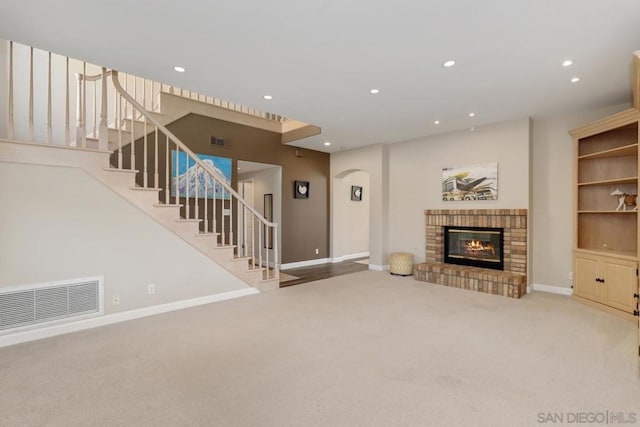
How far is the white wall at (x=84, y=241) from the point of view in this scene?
2.89m

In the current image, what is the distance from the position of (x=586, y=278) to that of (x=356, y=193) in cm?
518

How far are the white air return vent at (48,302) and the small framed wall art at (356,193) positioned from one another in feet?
19.9

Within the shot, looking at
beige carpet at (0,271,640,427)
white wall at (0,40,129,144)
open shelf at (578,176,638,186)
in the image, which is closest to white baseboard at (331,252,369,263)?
beige carpet at (0,271,640,427)

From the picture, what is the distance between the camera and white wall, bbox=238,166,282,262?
6680 mm

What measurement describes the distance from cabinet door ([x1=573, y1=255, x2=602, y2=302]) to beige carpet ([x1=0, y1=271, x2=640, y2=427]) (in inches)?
17.0

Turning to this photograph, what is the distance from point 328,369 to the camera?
236 cm

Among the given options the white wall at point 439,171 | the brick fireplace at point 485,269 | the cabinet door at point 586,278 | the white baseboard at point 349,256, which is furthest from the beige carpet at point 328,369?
the white baseboard at point 349,256

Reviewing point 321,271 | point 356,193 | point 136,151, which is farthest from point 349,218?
point 136,151

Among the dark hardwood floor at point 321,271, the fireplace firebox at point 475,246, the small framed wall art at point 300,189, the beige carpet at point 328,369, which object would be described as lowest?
the beige carpet at point 328,369

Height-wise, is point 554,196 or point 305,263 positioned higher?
point 554,196

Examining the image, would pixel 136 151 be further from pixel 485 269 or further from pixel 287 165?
pixel 485 269

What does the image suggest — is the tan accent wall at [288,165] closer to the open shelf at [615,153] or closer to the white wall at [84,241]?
the white wall at [84,241]

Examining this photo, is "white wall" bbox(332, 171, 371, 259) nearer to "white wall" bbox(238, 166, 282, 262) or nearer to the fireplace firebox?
"white wall" bbox(238, 166, 282, 262)

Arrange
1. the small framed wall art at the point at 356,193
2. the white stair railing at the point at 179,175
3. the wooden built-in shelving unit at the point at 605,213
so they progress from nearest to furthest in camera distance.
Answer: the wooden built-in shelving unit at the point at 605,213
the white stair railing at the point at 179,175
the small framed wall art at the point at 356,193
